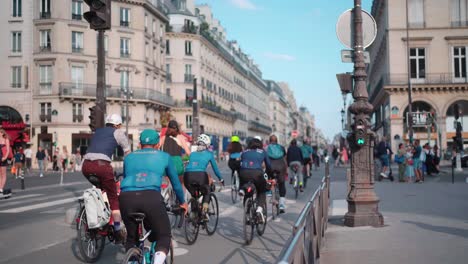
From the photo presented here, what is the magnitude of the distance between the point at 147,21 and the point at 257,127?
55.1 metres

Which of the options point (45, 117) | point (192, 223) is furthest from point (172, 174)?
point (45, 117)

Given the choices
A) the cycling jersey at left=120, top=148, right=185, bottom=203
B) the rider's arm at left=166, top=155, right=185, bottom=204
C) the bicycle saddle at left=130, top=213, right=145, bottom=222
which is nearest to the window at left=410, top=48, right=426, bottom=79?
the rider's arm at left=166, top=155, right=185, bottom=204

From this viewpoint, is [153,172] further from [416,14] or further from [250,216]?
[416,14]

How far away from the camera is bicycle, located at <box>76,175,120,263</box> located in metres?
6.80

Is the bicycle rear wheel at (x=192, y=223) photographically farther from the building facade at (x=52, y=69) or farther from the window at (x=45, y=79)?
the window at (x=45, y=79)

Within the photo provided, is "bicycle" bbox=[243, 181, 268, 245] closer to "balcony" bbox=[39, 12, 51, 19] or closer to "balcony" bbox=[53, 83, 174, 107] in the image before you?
"balcony" bbox=[53, 83, 174, 107]

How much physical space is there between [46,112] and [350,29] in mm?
43659

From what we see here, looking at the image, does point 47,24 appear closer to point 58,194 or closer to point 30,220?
A: point 58,194

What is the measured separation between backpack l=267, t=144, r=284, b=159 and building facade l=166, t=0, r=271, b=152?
44.6 metres

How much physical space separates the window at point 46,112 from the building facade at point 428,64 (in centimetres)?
2989

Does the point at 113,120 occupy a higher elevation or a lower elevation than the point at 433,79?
lower

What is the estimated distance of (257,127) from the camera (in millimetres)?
108000

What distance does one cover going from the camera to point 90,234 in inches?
271

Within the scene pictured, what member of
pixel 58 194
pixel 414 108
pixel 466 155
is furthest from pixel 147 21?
pixel 58 194
